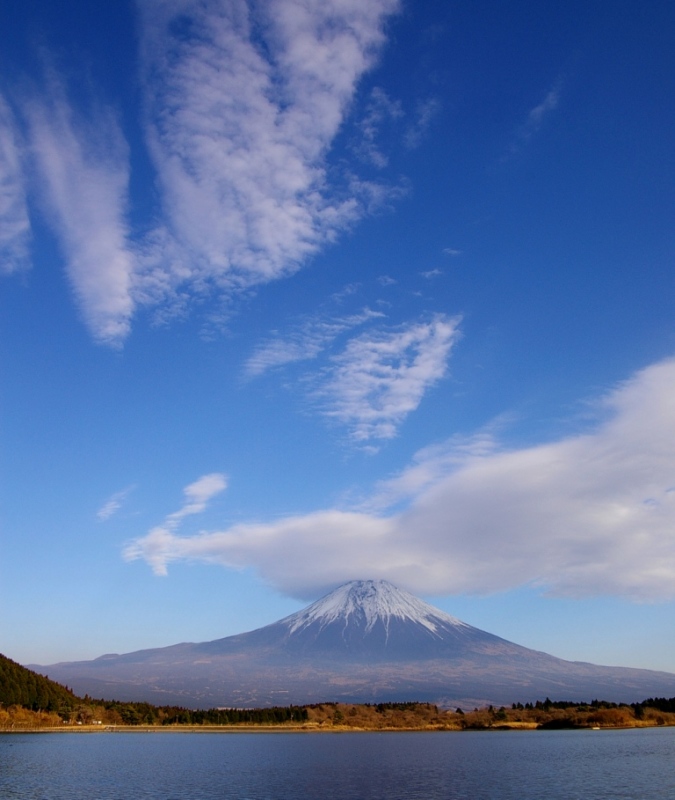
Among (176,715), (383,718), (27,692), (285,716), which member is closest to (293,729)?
(285,716)

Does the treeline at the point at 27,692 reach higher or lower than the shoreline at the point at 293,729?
higher

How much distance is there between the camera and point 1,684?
132000mm

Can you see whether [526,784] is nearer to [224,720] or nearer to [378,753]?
[378,753]

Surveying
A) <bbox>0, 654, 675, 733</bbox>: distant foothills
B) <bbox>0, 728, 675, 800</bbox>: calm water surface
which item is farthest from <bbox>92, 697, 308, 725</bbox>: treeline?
<bbox>0, 728, 675, 800</bbox>: calm water surface

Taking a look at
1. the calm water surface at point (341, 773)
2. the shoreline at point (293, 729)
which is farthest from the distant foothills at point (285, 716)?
the calm water surface at point (341, 773)

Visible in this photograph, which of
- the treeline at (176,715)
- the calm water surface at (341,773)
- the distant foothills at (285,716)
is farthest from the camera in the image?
the treeline at (176,715)

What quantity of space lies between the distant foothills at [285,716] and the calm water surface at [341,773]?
57483 millimetres

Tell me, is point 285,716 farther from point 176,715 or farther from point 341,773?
point 341,773

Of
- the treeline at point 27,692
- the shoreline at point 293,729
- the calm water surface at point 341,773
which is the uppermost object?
the treeline at point 27,692

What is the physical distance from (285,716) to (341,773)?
116521 mm

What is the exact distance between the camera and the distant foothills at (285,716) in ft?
445

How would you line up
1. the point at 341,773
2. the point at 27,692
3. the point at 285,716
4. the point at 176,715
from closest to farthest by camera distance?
the point at 341,773 < the point at 27,692 < the point at 176,715 < the point at 285,716

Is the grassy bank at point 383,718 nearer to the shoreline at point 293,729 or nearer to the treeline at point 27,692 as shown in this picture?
the shoreline at point 293,729

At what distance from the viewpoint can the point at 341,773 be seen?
56125 mm
